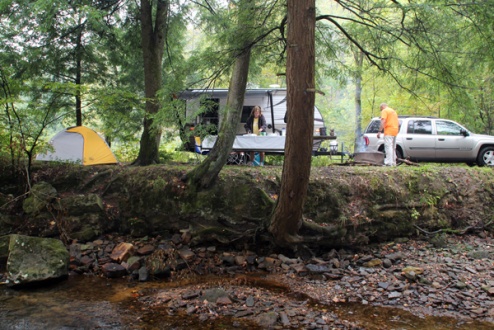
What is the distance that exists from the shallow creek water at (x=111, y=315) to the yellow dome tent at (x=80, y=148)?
14.8ft

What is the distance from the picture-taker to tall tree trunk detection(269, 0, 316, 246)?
491 cm

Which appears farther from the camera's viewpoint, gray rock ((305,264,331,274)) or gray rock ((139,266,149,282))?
gray rock ((305,264,331,274))

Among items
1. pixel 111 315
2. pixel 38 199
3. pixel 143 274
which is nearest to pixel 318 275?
pixel 143 274

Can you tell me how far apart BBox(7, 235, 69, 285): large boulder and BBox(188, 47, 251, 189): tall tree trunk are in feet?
9.32

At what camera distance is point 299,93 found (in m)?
4.96

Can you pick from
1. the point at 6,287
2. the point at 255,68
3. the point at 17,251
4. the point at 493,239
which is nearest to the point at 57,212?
the point at 17,251

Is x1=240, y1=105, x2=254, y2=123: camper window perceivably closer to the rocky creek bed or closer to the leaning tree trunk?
the leaning tree trunk

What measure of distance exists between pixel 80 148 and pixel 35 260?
4.34 metres

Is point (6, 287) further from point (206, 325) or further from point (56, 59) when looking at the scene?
point (56, 59)

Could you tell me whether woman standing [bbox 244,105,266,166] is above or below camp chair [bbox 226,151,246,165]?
above

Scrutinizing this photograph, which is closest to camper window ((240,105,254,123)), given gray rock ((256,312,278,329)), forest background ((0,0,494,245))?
forest background ((0,0,494,245))

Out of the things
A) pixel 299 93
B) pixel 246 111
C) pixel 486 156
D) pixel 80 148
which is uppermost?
pixel 246 111

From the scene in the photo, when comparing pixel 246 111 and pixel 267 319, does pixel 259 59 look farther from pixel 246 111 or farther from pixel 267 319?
pixel 267 319

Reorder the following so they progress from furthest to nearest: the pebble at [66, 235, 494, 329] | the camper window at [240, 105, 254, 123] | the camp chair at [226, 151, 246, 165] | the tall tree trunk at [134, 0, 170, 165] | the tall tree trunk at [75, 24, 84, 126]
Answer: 1. the camper window at [240, 105, 254, 123]
2. the camp chair at [226, 151, 246, 165]
3. the tall tree trunk at [75, 24, 84, 126]
4. the tall tree trunk at [134, 0, 170, 165]
5. the pebble at [66, 235, 494, 329]
